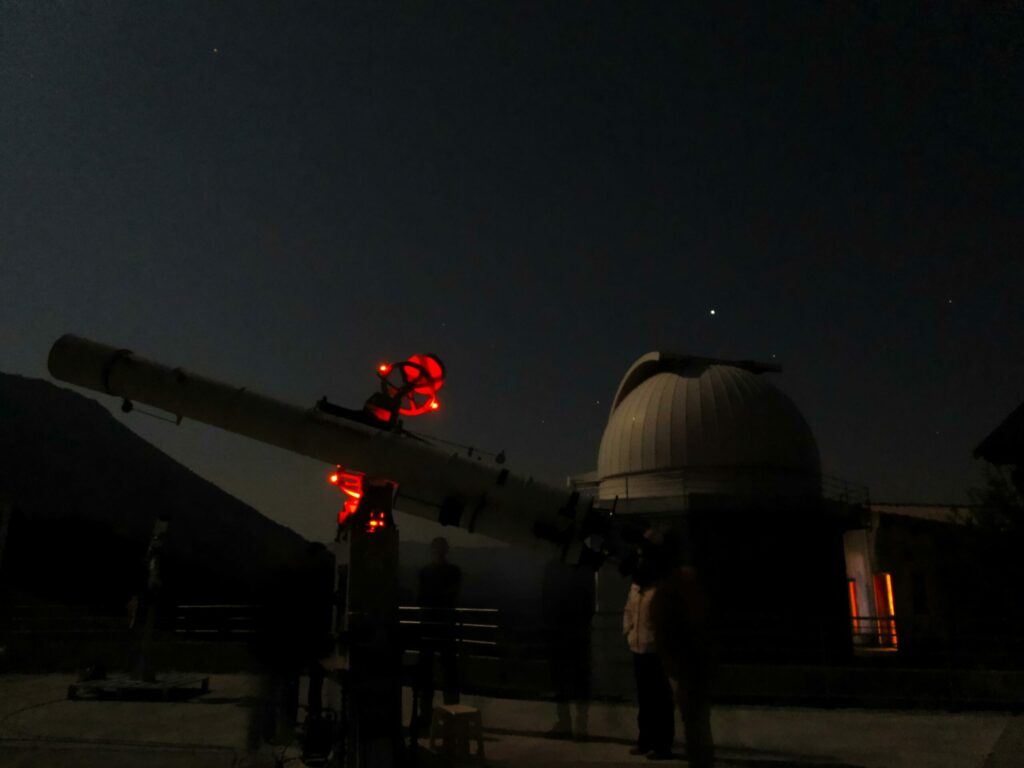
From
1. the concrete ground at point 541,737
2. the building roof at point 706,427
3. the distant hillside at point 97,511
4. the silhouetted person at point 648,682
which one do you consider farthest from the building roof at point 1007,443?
the distant hillside at point 97,511

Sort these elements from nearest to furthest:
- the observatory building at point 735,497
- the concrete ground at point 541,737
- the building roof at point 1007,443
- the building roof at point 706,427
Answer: the concrete ground at point 541,737, the building roof at point 1007,443, the observatory building at point 735,497, the building roof at point 706,427

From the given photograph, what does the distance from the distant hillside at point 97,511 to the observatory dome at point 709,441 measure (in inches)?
576

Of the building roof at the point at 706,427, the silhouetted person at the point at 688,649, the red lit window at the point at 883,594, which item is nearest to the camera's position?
the silhouetted person at the point at 688,649

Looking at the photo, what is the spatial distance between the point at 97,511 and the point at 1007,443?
333 ft

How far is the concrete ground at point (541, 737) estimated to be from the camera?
258 inches

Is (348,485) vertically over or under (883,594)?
over

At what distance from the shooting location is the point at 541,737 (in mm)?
7664

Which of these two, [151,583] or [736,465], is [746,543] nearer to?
[736,465]

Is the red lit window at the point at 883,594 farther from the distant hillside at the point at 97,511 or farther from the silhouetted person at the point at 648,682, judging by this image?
the distant hillside at the point at 97,511

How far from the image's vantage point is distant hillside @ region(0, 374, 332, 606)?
35.2 metres

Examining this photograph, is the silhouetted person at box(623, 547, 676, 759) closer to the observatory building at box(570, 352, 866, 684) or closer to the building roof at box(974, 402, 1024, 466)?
the building roof at box(974, 402, 1024, 466)

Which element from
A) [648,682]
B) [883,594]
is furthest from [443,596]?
[883,594]

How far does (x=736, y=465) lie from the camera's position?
1859cm

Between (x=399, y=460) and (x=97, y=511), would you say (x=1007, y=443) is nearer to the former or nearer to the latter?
(x=399, y=460)
